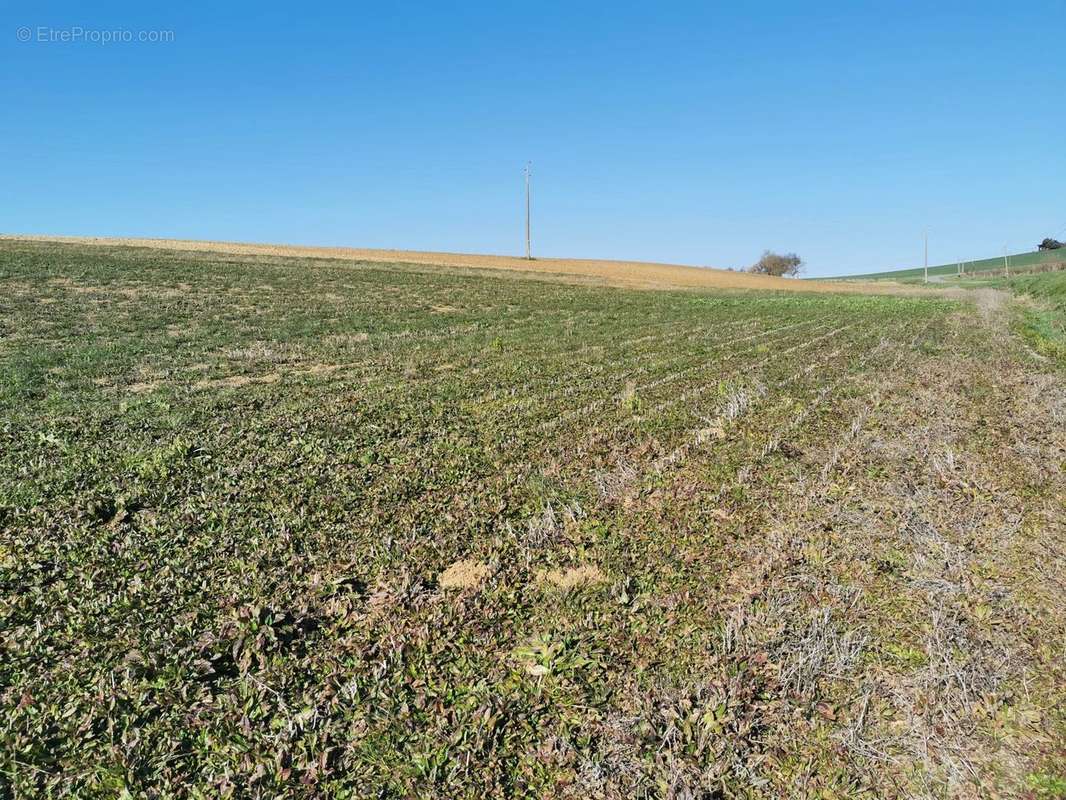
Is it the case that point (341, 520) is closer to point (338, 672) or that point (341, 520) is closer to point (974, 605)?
point (338, 672)

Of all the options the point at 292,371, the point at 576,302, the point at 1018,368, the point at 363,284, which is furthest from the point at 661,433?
the point at 363,284

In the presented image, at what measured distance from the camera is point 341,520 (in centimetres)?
632

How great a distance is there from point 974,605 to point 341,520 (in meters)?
5.74

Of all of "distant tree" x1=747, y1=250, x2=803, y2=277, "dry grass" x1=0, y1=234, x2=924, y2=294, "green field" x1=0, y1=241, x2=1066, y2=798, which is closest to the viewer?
"green field" x1=0, y1=241, x2=1066, y2=798

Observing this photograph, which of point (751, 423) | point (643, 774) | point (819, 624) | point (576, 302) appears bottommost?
point (643, 774)

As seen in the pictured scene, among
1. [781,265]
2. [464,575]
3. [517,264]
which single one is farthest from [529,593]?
[781,265]

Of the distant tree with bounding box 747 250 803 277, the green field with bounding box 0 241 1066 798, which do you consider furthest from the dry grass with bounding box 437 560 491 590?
the distant tree with bounding box 747 250 803 277

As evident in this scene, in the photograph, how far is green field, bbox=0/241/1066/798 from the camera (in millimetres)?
3396

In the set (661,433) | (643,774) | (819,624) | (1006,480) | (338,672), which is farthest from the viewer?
(661,433)

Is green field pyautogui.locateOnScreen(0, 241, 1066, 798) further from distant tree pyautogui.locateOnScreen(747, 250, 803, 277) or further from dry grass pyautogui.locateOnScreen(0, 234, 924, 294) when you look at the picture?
distant tree pyautogui.locateOnScreen(747, 250, 803, 277)

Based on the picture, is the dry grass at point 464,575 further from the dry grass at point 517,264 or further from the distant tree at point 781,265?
the distant tree at point 781,265

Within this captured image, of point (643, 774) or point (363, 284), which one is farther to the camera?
point (363, 284)

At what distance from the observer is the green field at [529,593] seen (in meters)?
3.40

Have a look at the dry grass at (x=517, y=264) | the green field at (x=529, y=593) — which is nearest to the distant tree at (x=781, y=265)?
the dry grass at (x=517, y=264)
